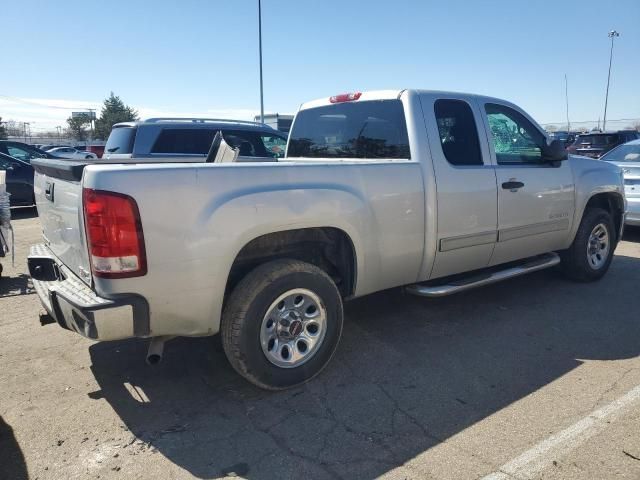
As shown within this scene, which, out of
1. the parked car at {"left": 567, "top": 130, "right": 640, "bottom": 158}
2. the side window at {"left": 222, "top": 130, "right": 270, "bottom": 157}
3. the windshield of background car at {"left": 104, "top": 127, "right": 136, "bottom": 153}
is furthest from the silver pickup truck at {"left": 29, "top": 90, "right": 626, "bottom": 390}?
the parked car at {"left": 567, "top": 130, "right": 640, "bottom": 158}

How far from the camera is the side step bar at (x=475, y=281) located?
153 inches

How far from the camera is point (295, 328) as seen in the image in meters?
3.22

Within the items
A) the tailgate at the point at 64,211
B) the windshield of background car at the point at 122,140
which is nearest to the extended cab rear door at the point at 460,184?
the tailgate at the point at 64,211

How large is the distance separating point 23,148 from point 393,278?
40.5 ft

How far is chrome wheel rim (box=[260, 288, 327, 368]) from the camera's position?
3111mm

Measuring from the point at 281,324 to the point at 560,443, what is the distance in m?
1.72

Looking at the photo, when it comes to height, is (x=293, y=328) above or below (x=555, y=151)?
below

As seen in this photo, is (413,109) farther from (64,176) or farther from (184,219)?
(64,176)

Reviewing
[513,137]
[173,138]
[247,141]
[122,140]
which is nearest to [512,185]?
[513,137]

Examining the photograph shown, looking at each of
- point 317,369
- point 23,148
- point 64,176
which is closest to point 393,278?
point 317,369

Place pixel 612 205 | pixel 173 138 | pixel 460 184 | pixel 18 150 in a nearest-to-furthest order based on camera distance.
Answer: pixel 460 184
pixel 612 205
pixel 173 138
pixel 18 150

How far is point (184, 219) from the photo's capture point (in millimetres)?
2619

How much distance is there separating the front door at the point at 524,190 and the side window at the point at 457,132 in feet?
0.70

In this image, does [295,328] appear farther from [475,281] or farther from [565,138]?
[565,138]
